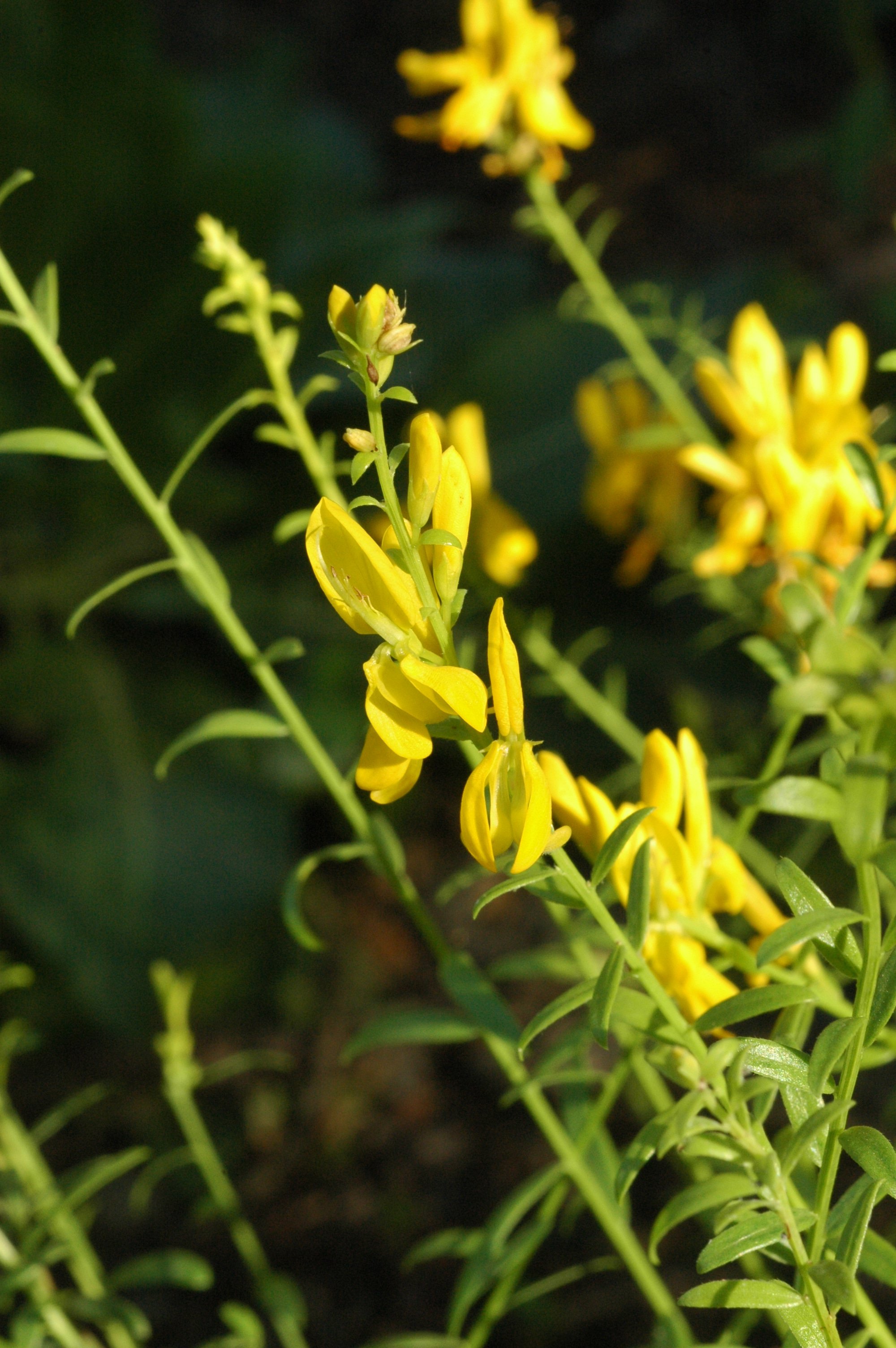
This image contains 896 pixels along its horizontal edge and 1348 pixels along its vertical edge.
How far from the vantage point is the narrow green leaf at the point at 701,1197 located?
15.4 inches

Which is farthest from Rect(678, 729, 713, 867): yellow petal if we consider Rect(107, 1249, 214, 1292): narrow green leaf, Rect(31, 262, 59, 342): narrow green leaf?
Rect(107, 1249, 214, 1292): narrow green leaf

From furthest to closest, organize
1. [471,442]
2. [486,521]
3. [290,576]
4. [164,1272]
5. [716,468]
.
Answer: [290,576]
[486,521]
[471,442]
[716,468]
[164,1272]

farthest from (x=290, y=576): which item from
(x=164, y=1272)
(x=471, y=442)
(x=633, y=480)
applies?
(x=164, y=1272)

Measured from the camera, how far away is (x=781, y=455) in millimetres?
778

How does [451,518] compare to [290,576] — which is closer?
[451,518]

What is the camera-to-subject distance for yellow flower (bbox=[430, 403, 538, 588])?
3.15 feet

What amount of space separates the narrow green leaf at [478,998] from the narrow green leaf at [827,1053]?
0.23 m

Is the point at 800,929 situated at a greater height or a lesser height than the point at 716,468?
lesser

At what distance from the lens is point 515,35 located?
966mm

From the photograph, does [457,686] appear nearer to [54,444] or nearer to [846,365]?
[54,444]

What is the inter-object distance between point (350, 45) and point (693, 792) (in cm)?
350

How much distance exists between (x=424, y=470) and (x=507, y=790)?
0.10 metres

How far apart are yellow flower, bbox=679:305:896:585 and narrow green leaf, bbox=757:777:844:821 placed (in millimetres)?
471

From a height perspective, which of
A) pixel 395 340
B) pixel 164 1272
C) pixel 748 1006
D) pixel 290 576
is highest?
pixel 290 576
